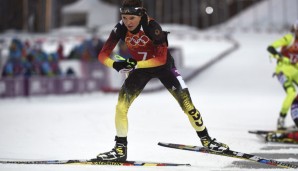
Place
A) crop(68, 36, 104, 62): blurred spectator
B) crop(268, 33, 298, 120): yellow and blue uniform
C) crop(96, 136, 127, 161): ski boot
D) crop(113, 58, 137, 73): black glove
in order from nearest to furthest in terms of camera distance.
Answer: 1. crop(113, 58, 137, 73): black glove
2. crop(96, 136, 127, 161): ski boot
3. crop(268, 33, 298, 120): yellow and blue uniform
4. crop(68, 36, 104, 62): blurred spectator

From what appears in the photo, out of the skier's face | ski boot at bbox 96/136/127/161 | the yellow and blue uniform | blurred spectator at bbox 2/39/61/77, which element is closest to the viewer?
the skier's face

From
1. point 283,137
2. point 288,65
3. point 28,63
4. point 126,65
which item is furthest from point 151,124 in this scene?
point 28,63

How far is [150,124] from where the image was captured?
11922 millimetres

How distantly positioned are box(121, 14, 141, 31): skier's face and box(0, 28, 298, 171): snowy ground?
5.57ft

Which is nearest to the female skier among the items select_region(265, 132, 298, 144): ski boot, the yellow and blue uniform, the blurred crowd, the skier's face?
the skier's face

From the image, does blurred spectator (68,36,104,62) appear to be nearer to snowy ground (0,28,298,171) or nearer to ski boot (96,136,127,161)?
snowy ground (0,28,298,171)

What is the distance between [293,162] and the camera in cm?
717

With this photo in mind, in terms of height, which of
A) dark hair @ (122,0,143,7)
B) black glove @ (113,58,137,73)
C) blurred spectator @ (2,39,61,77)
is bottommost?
black glove @ (113,58,137,73)

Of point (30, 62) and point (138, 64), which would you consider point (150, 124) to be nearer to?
point (138, 64)

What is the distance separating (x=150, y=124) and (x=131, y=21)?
535 cm

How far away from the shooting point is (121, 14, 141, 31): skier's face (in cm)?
682

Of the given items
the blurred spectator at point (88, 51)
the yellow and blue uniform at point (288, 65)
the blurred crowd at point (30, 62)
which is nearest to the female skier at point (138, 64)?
the yellow and blue uniform at point (288, 65)

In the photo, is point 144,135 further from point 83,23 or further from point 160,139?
point 83,23

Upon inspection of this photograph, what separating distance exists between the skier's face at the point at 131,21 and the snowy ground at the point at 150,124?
170 centimetres
